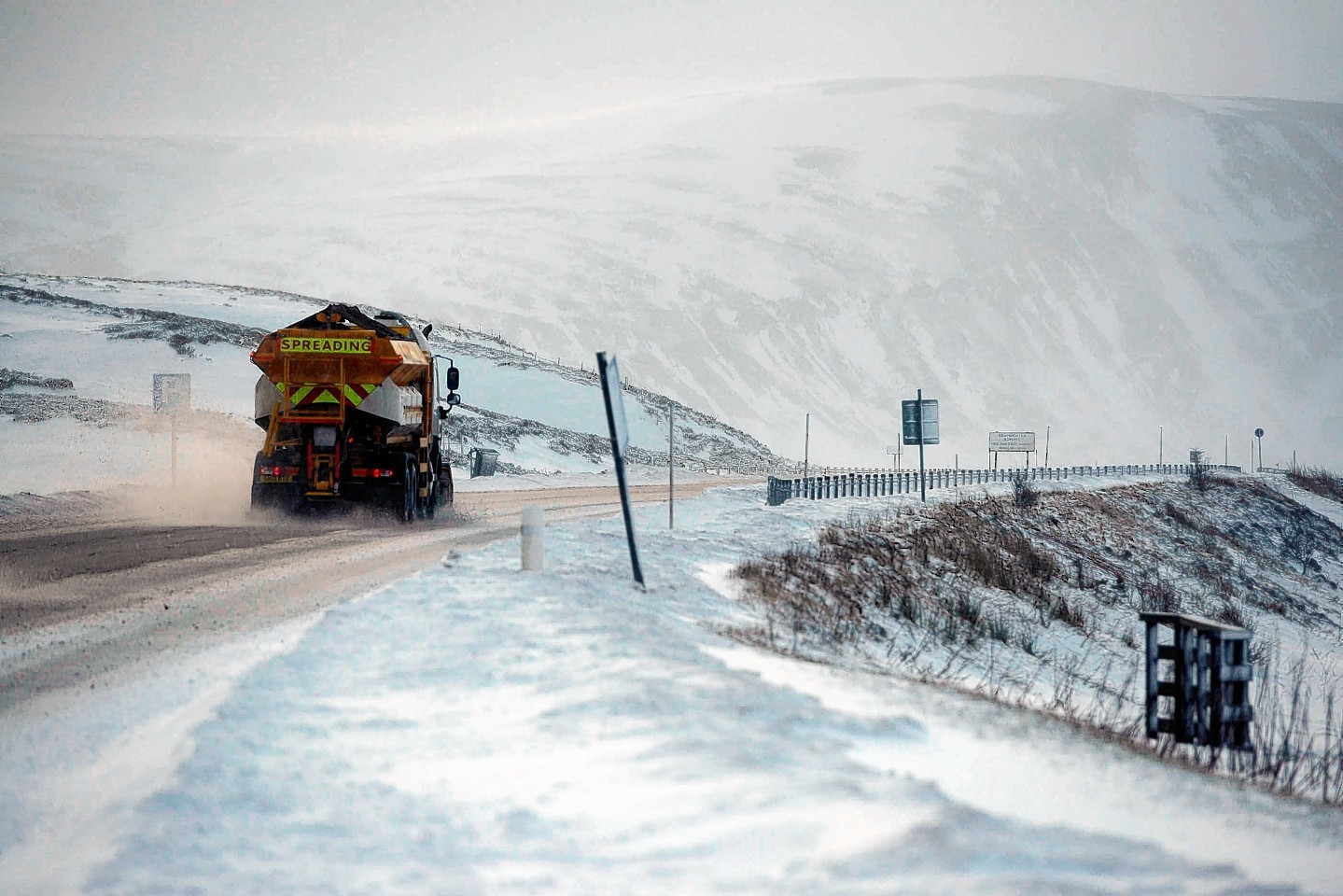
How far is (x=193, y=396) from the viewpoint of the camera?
54125 millimetres

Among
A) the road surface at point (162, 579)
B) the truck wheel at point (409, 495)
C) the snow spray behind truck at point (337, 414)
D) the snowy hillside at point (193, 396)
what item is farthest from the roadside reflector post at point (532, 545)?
the snowy hillside at point (193, 396)

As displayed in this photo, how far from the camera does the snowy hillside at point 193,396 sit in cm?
4109

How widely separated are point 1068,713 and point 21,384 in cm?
4826

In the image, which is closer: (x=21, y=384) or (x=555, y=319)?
(x=21, y=384)

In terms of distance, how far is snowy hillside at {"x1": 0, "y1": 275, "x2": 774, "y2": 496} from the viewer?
4109cm

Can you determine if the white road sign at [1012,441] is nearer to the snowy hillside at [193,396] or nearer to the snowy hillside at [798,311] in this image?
the snowy hillside at [193,396]

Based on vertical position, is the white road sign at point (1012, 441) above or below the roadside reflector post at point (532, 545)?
above

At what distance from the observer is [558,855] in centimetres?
545

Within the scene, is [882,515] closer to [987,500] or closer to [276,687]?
[987,500]

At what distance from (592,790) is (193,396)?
5190 centimetres

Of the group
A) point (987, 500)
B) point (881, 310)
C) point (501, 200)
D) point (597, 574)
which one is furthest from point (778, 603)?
point (501, 200)

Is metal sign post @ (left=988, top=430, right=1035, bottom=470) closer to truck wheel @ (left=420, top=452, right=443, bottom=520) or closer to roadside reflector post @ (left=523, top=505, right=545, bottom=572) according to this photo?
truck wheel @ (left=420, top=452, right=443, bottom=520)

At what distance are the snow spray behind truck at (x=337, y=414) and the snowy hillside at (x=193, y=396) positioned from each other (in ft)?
29.0

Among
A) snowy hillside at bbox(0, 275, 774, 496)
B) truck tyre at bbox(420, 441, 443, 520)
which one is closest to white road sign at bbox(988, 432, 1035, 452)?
snowy hillside at bbox(0, 275, 774, 496)
